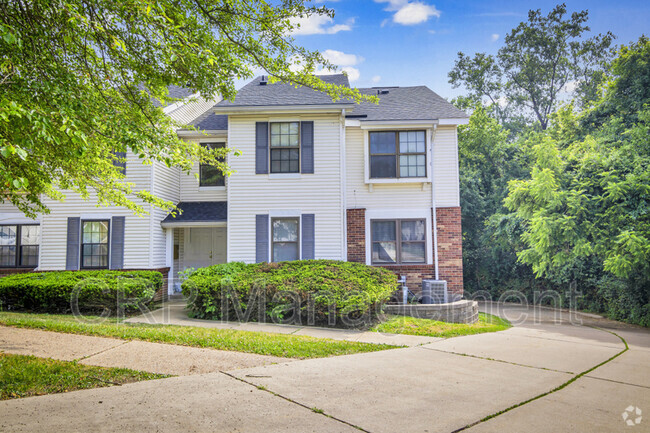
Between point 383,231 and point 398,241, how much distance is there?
0.57 metres

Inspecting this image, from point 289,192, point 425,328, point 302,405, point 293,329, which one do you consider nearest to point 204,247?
point 289,192

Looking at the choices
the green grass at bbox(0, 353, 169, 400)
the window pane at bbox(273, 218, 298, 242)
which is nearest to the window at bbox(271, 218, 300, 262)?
the window pane at bbox(273, 218, 298, 242)

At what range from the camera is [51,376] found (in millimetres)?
4676

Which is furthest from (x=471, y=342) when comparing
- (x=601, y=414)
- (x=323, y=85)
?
→ (x=323, y=85)

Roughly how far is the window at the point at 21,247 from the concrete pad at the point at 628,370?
15961mm

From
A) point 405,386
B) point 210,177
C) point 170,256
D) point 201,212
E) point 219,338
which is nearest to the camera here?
point 405,386

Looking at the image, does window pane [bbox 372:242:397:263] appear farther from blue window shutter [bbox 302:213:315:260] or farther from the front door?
the front door

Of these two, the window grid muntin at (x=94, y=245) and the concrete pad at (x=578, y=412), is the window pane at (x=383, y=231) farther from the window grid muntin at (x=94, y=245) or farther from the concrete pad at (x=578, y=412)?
the concrete pad at (x=578, y=412)

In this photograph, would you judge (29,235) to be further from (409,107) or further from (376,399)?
(376,399)

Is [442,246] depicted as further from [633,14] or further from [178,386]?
[633,14]

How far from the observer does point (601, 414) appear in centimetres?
390

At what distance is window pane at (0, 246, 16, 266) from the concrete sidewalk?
297 inches

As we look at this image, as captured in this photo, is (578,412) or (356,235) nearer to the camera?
(578,412)

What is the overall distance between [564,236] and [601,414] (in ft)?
30.8
